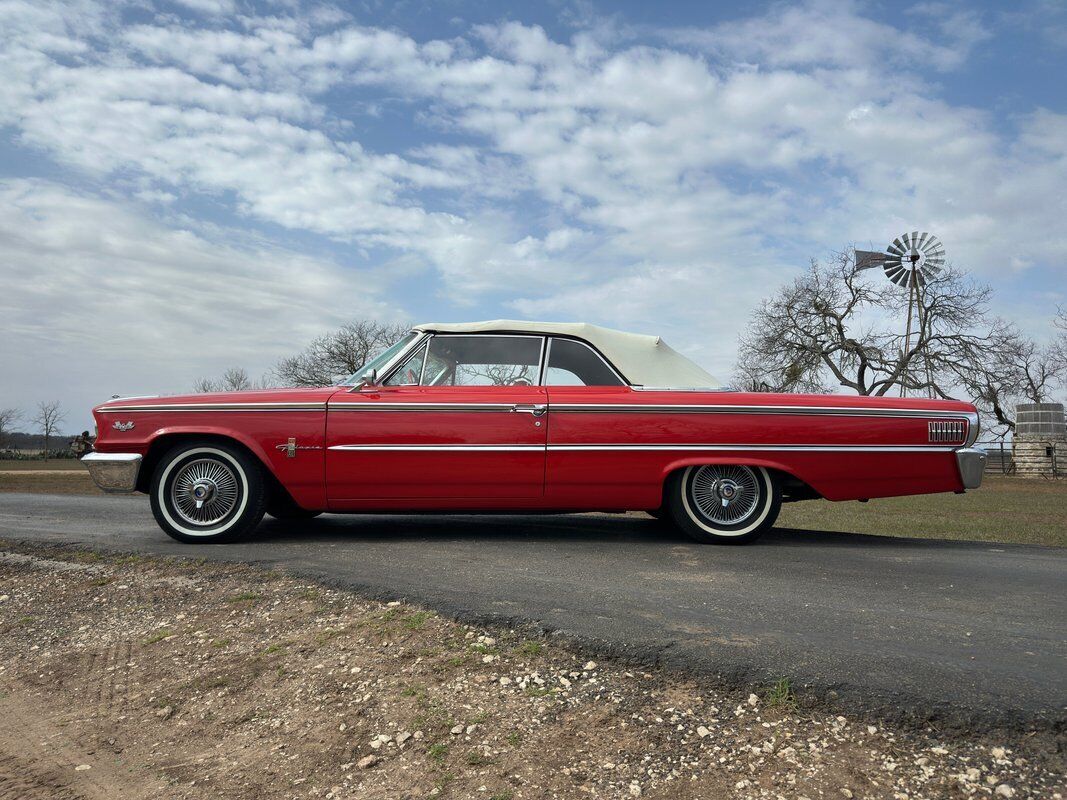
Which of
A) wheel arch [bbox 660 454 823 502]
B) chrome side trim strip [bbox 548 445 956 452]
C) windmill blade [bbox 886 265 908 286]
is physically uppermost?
windmill blade [bbox 886 265 908 286]

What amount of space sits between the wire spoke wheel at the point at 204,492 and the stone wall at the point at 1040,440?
3978cm

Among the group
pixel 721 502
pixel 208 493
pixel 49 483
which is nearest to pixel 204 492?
pixel 208 493

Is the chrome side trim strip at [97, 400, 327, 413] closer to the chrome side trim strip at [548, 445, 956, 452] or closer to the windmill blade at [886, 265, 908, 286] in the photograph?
the chrome side trim strip at [548, 445, 956, 452]

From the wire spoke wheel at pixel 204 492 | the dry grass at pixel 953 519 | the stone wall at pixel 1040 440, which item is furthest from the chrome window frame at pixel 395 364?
the stone wall at pixel 1040 440

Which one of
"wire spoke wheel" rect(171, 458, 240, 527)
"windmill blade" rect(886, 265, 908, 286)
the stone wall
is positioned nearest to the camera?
"wire spoke wheel" rect(171, 458, 240, 527)

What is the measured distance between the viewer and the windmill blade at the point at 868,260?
40.2 metres

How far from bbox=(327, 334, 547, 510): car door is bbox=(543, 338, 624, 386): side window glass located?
0.33 meters

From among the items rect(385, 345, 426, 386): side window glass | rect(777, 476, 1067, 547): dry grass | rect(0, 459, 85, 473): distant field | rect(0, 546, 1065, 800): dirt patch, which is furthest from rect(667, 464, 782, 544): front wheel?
rect(0, 459, 85, 473): distant field

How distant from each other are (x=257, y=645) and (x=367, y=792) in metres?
1.25

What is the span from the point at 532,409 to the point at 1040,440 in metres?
39.4

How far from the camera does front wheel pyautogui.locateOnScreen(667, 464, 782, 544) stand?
5.19m

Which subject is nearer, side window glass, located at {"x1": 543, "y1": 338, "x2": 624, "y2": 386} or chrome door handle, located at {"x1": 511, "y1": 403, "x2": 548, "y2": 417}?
chrome door handle, located at {"x1": 511, "y1": 403, "x2": 548, "y2": 417}

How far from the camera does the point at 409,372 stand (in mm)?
5402

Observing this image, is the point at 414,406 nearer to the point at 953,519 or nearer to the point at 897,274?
the point at 953,519
